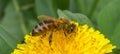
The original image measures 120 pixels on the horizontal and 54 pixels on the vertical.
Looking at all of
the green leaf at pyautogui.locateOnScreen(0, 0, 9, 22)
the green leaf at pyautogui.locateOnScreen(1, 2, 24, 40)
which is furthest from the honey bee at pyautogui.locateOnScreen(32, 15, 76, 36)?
the green leaf at pyautogui.locateOnScreen(0, 0, 9, 22)

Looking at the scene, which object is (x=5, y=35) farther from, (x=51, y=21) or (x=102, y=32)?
(x=102, y=32)

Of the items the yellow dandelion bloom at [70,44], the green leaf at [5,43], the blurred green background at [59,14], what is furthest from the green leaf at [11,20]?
the yellow dandelion bloom at [70,44]

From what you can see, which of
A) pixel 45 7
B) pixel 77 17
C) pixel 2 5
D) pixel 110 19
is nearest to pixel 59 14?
pixel 77 17

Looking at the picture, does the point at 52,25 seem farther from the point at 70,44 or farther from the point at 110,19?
the point at 110,19

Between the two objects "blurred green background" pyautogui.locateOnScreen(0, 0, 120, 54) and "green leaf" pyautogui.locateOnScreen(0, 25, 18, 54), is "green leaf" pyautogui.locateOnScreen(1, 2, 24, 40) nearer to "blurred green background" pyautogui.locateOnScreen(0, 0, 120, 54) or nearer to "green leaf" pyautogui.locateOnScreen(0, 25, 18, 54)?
"blurred green background" pyautogui.locateOnScreen(0, 0, 120, 54)

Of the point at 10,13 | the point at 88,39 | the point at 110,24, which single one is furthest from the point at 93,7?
the point at 10,13

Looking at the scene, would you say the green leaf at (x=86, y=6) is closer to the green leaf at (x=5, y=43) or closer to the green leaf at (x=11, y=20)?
the green leaf at (x=5, y=43)
